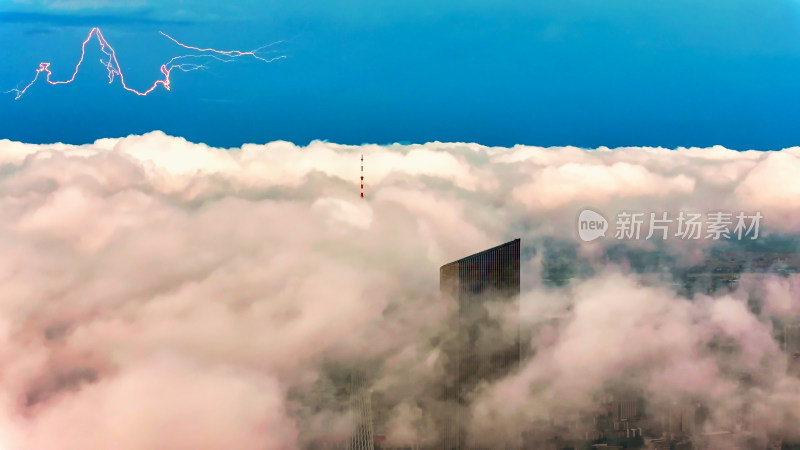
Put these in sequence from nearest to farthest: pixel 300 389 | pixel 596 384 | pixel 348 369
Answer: pixel 300 389
pixel 348 369
pixel 596 384

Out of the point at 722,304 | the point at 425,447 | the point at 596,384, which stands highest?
the point at 722,304

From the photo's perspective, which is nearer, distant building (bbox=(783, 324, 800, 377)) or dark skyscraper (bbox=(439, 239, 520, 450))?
dark skyscraper (bbox=(439, 239, 520, 450))

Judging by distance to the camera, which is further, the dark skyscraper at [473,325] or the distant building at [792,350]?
the distant building at [792,350]

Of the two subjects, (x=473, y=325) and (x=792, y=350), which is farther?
(x=792, y=350)

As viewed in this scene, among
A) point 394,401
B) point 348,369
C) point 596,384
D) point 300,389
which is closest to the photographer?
point 300,389

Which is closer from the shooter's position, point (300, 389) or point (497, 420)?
point (300, 389)

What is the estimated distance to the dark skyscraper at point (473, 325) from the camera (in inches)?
2948

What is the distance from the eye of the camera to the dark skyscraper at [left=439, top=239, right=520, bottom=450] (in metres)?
74.9

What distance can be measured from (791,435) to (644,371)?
16368 millimetres

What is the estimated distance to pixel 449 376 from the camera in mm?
83562

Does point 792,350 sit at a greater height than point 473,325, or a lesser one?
lesser

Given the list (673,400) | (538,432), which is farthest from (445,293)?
(673,400)

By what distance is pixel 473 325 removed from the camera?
78.6m

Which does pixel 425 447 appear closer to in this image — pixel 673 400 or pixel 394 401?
pixel 394 401
